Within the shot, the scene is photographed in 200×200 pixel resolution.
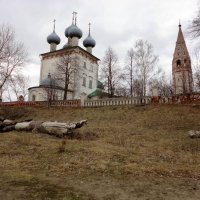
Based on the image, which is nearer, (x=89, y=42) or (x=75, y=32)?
(x=75, y=32)

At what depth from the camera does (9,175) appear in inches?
260

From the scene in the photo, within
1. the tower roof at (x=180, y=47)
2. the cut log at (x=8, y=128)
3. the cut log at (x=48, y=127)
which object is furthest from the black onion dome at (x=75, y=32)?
the cut log at (x=8, y=128)

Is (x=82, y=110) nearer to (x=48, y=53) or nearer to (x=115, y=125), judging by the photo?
(x=115, y=125)

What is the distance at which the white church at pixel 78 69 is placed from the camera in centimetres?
3844

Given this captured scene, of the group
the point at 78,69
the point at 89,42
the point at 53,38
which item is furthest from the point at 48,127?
the point at 89,42

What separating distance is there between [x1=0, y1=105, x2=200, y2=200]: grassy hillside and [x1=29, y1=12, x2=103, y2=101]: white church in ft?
78.0

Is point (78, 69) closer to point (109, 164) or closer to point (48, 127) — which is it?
point (48, 127)

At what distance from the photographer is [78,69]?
126ft

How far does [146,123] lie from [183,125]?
222cm

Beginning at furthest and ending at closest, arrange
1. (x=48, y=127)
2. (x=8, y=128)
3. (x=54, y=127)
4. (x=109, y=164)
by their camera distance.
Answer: (x=8, y=128)
(x=48, y=127)
(x=54, y=127)
(x=109, y=164)

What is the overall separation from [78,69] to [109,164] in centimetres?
3137

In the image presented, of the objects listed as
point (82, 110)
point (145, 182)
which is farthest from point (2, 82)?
point (145, 182)

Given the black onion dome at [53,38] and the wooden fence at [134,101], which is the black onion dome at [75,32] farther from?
the wooden fence at [134,101]

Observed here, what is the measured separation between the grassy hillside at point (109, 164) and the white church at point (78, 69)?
23.8 m
